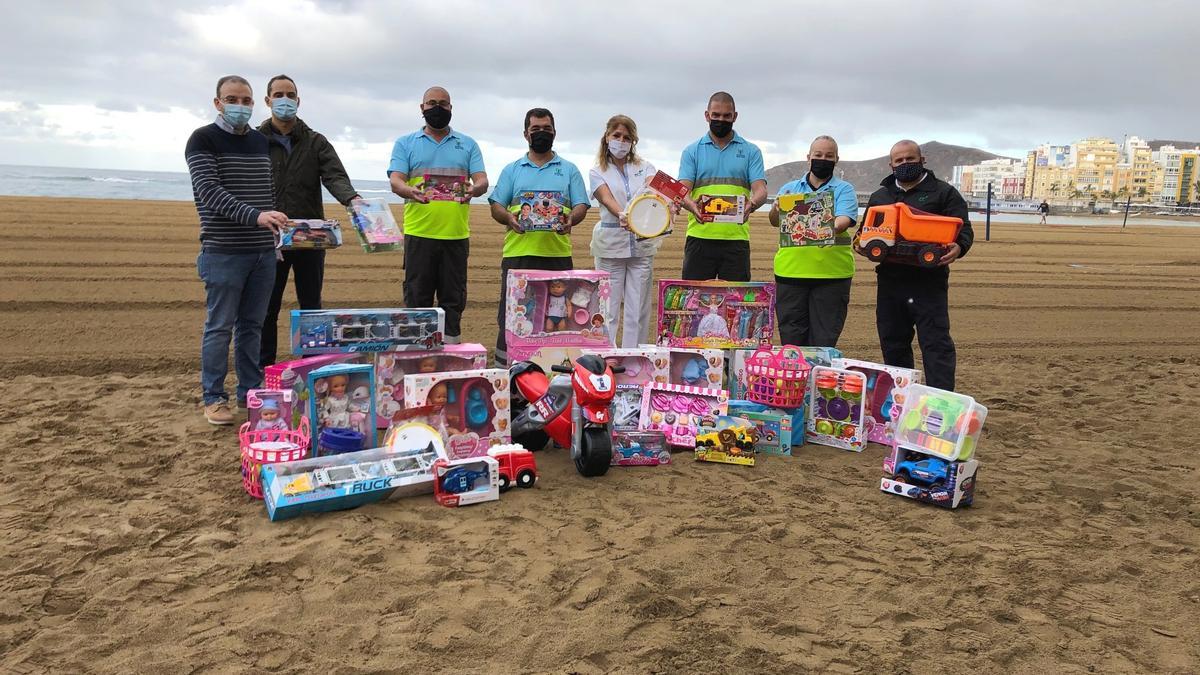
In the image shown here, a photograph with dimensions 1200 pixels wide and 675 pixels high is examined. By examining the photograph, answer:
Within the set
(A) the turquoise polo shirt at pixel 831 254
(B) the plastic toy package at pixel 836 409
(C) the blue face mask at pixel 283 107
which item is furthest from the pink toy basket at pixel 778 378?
(C) the blue face mask at pixel 283 107

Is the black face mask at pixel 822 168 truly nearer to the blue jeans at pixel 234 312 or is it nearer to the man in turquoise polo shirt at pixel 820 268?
the man in turquoise polo shirt at pixel 820 268

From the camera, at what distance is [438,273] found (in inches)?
268

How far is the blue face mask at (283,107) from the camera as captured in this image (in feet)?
20.0

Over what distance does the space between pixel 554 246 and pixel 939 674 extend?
176 inches

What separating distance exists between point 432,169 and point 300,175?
1.01m

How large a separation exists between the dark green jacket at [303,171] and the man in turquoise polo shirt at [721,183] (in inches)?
108

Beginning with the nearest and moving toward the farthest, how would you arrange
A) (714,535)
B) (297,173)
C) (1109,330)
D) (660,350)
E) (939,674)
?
(939,674) < (714,535) < (660,350) < (297,173) < (1109,330)

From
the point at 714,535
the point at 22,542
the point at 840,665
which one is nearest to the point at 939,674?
the point at 840,665

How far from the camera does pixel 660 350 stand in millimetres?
5891

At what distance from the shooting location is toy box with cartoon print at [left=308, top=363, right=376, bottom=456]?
489 centimetres

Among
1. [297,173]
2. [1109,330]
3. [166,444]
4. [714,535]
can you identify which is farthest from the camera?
[1109,330]

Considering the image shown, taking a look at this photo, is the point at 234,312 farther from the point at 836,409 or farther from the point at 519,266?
the point at 836,409

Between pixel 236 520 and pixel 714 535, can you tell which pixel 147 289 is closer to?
pixel 236 520

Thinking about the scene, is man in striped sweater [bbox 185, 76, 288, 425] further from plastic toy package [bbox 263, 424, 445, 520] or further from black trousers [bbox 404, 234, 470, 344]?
plastic toy package [bbox 263, 424, 445, 520]
